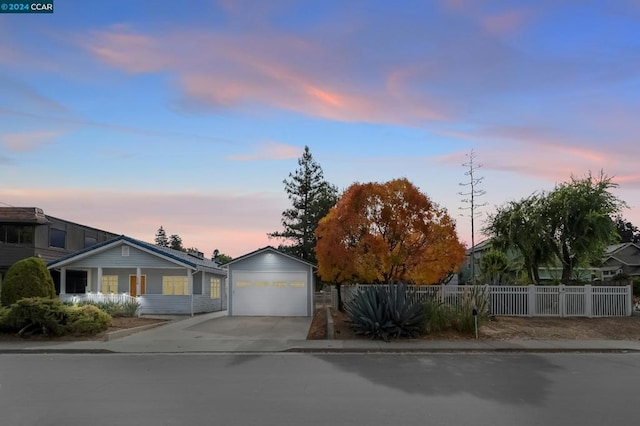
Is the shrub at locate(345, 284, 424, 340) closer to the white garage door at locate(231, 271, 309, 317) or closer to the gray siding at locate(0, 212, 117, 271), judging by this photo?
the white garage door at locate(231, 271, 309, 317)

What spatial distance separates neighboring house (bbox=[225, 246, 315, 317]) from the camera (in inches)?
1112

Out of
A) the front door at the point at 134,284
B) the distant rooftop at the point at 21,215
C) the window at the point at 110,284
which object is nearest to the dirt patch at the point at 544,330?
the front door at the point at 134,284

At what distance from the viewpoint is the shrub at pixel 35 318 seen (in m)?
17.3

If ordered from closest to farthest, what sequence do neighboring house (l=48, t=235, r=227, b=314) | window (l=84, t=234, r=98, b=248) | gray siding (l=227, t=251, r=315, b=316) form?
gray siding (l=227, t=251, r=315, b=316) → neighboring house (l=48, t=235, r=227, b=314) → window (l=84, t=234, r=98, b=248)

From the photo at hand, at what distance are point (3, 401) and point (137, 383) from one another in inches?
86.7

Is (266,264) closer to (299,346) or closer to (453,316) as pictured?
(453,316)

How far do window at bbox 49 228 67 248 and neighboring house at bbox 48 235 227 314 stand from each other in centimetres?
965

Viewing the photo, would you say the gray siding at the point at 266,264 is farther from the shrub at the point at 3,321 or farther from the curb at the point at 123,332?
the shrub at the point at 3,321

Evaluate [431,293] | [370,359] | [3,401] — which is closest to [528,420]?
[370,359]

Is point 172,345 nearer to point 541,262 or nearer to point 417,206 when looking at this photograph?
point 417,206

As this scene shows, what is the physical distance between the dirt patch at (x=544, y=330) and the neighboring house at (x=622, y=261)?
2688cm

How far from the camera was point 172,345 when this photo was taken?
52.9ft

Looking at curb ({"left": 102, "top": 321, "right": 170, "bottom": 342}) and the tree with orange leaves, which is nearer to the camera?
curb ({"left": 102, "top": 321, "right": 170, "bottom": 342})

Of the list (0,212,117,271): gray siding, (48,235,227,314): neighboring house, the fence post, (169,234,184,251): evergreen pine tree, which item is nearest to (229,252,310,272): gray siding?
(48,235,227,314): neighboring house
